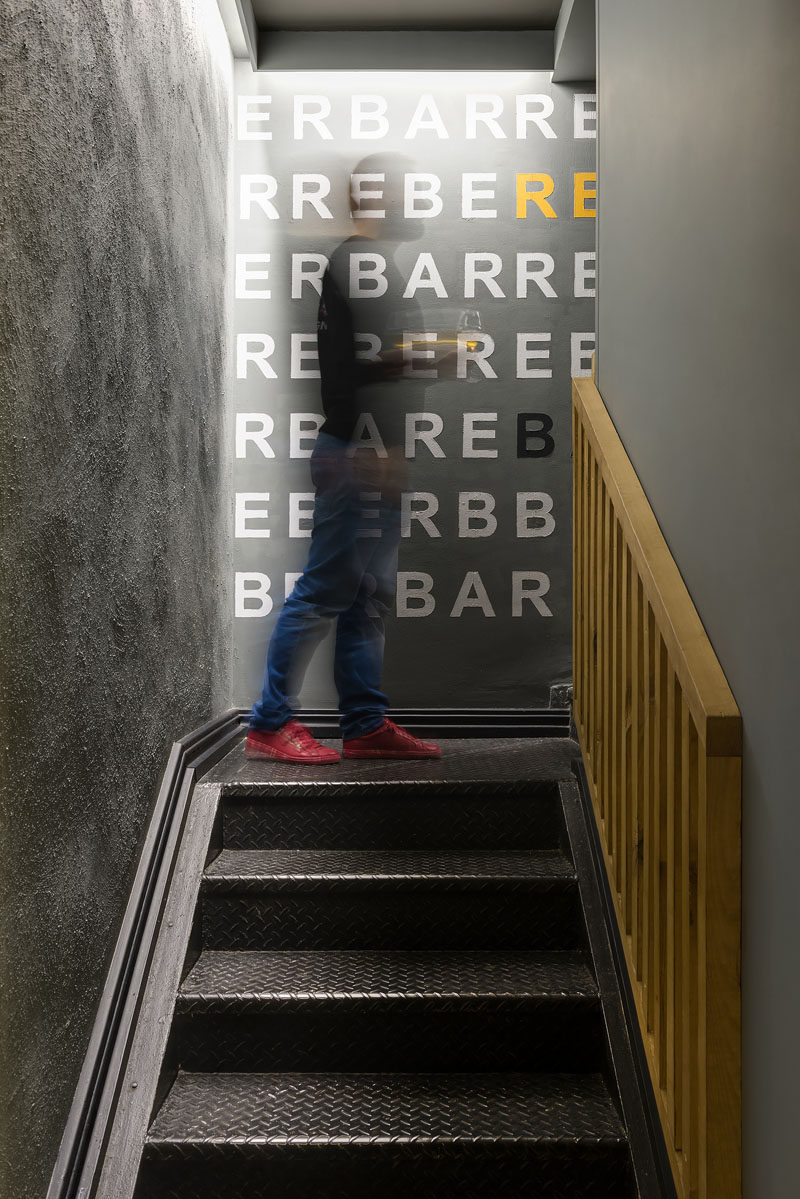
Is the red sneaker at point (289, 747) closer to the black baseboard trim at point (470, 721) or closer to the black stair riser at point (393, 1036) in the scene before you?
the black baseboard trim at point (470, 721)

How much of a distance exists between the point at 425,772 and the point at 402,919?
0.47m

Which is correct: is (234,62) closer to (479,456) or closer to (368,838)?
(479,456)

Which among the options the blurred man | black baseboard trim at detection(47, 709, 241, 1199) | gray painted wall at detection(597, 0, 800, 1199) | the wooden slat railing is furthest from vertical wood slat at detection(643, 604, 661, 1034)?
the blurred man

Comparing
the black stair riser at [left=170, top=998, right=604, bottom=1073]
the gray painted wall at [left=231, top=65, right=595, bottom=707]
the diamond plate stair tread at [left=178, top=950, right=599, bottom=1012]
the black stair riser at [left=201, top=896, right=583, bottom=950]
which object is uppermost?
the gray painted wall at [left=231, top=65, right=595, bottom=707]

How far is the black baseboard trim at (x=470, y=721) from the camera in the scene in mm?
3059

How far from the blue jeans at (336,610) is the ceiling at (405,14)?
150 cm

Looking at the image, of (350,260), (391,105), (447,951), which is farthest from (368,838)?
(391,105)

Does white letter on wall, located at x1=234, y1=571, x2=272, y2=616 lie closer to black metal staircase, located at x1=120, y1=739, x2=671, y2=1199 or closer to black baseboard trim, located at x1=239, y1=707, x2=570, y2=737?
black baseboard trim, located at x1=239, y1=707, x2=570, y2=737

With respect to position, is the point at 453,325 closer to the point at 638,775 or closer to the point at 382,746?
the point at 382,746

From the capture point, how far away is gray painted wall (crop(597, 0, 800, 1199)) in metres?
1.04

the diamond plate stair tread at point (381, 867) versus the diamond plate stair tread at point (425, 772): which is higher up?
the diamond plate stair tread at point (425, 772)

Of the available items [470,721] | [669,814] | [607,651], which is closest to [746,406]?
[669,814]

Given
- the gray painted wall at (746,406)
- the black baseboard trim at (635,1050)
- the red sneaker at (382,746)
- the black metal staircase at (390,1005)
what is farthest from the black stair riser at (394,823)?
the gray painted wall at (746,406)

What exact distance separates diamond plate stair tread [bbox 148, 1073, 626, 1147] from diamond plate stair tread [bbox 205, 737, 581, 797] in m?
0.64
